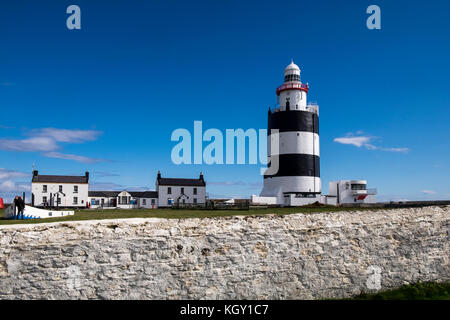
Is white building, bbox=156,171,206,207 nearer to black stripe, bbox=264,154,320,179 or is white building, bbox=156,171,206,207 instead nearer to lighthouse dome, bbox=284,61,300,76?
black stripe, bbox=264,154,320,179

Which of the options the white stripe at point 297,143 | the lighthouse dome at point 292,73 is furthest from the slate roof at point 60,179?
the lighthouse dome at point 292,73

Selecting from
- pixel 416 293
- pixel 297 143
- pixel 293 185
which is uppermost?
pixel 297 143

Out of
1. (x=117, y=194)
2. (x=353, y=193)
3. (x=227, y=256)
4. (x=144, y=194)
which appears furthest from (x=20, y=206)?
(x=117, y=194)

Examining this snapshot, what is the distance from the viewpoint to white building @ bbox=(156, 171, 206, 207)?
55906 mm

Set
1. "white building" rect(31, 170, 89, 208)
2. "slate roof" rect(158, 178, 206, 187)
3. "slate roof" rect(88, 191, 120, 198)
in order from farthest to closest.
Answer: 1. "slate roof" rect(158, 178, 206, 187)
2. "slate roof" rect(88, 191, 120, 198)
3. "white building" rect(31, 170, 89, 208)

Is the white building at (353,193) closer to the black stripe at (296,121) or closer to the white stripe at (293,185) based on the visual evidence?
the white stripe at (293,185)

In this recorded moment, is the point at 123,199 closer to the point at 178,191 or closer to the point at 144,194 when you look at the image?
the point at 144,194

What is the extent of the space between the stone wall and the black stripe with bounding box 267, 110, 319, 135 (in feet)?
97.4

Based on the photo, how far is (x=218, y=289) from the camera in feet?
25.2

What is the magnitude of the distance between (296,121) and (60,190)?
1435 inches

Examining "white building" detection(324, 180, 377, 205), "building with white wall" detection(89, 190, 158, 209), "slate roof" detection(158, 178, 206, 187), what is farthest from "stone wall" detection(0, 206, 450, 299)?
"building with white wall" detection(89, 190, 158, 209)

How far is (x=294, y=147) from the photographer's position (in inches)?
1531

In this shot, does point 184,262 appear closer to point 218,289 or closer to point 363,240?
point 218,289
